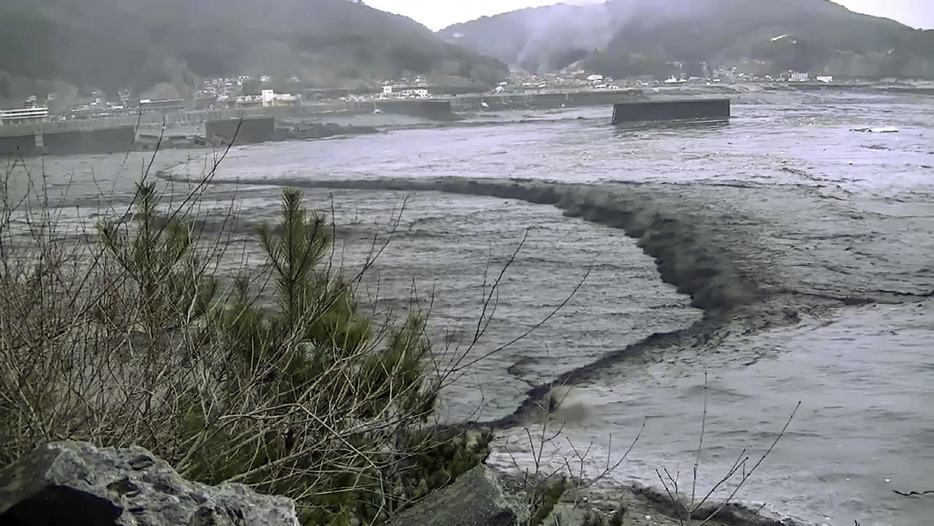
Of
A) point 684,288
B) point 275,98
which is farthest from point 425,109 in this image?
point 684,288

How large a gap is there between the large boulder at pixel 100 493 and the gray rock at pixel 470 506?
32.1 inches

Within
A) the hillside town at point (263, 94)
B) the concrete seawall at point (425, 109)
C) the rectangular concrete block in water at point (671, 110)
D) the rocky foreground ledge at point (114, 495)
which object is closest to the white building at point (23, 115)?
the hillside town at point (263, 94)

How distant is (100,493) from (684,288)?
16.5 ft

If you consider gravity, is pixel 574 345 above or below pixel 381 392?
below

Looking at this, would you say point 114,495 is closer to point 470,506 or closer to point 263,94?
point 470,506

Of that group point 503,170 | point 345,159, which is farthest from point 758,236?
point 345,159

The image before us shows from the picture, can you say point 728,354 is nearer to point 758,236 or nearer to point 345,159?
point 758,236

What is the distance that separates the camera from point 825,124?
16891 millimetres

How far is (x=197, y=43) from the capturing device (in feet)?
52.8

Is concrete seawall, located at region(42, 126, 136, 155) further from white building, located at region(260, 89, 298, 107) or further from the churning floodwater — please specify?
white building, located at region(260, 89, 298, 107)

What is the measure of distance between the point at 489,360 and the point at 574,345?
1.89ft

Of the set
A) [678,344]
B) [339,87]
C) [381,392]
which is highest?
[339,87]

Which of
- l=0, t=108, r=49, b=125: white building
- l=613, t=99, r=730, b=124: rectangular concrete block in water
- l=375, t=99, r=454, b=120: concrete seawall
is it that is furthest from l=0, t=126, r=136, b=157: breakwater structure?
l=613, t=99, r=730, b=124: rectangular concrete block in water

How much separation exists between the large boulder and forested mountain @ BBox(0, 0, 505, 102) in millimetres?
11430
